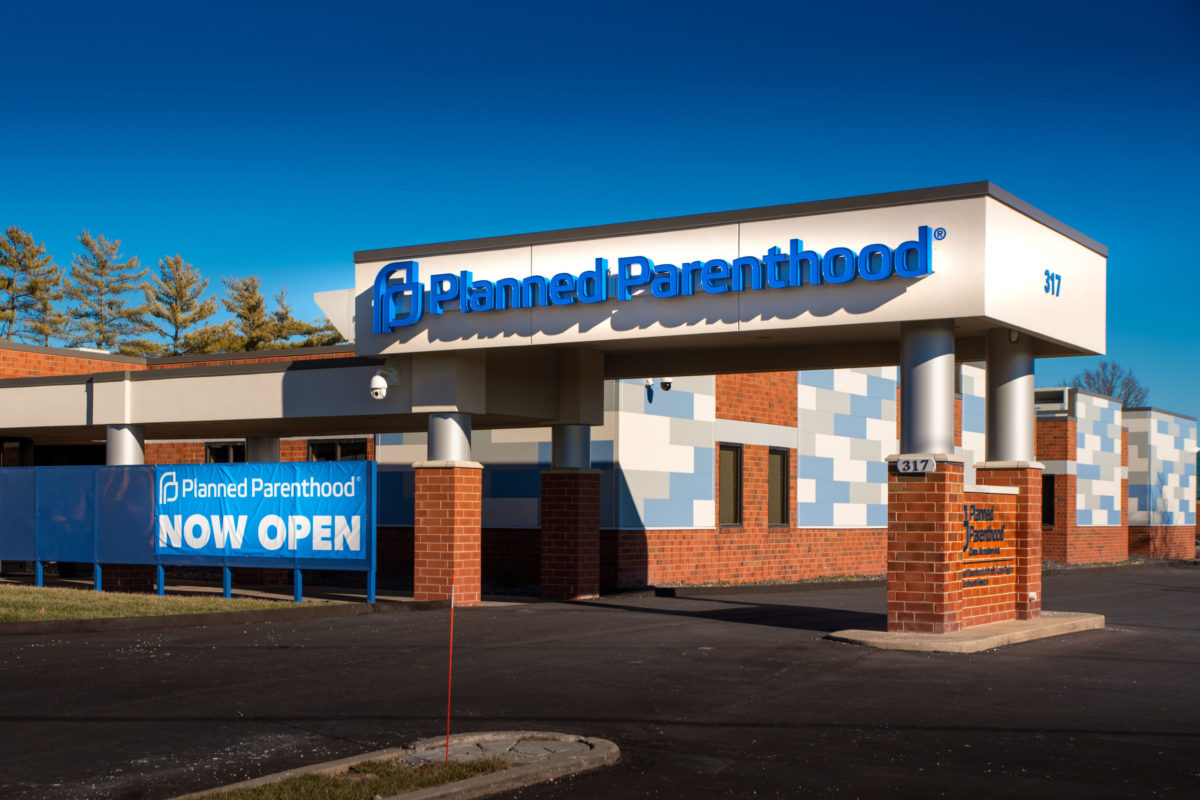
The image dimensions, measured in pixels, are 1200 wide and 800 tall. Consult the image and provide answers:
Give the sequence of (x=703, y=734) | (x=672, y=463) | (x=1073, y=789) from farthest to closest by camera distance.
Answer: (x=672, y=463) → (x=703, y=734) → (x=1073, y=789)

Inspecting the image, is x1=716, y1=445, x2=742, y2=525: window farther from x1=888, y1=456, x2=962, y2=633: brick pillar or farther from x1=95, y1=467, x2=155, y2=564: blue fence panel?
x1=888, y1=456, x2=962, y2=633: brick pillar

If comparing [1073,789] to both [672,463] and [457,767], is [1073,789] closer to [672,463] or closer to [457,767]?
[457,767]

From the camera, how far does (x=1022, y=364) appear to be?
18234 mm

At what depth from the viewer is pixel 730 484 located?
1190 inches

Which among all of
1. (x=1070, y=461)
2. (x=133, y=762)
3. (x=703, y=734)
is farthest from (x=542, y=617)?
(x=1070, y=461)

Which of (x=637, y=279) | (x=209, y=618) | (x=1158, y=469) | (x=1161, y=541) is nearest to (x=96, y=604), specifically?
(x=209, y=618)

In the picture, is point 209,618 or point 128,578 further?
point 128,578

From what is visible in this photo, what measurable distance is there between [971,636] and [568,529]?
840cm

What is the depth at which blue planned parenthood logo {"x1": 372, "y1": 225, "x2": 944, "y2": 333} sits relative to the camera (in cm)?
1625

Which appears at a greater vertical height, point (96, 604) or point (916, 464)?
point (916, 464)

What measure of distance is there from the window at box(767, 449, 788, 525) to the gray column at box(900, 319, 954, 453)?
50.3 feet

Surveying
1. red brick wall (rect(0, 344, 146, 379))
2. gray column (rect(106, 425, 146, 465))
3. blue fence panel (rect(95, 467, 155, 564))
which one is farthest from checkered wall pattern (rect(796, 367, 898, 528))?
red brick wall (rect(0, 344, 146, 379))

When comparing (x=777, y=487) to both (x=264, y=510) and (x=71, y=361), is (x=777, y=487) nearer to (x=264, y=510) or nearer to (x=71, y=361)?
(x=264, y=510)

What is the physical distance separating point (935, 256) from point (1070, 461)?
31.4 meters
